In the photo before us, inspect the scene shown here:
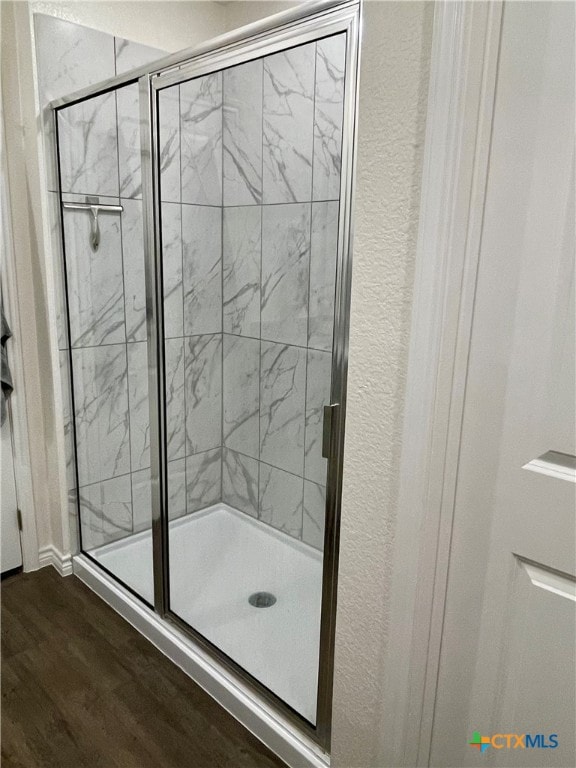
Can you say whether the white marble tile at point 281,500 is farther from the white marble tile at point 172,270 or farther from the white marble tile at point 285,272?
the white marble tile at point 172,270

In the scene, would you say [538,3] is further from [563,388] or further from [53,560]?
[53,560]

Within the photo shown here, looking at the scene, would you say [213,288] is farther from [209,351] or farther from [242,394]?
[242,394]

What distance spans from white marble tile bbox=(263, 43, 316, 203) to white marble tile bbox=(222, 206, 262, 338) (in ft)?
0.49

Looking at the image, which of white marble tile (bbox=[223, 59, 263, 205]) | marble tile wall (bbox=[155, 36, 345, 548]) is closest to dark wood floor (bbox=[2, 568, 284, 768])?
marble tile wall (bbox=[155, 36, 345, 548])

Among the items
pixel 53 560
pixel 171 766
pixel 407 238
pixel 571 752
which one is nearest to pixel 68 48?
pixel 407 238

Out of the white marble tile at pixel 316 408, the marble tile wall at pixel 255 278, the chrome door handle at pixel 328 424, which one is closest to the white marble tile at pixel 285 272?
the marble tile wall at pixel 255 278

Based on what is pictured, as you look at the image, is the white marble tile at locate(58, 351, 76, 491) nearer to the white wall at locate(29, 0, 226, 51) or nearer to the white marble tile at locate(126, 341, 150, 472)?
the white marble tile at locate(126, 341, 150, 472)

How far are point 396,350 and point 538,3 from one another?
0.57 meters

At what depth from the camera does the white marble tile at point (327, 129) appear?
6.08 ft

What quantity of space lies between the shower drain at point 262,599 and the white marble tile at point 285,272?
0.98 metres

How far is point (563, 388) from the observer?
897 mm

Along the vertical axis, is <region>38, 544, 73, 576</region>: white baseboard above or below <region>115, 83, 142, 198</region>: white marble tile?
below

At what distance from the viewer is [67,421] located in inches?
87.6

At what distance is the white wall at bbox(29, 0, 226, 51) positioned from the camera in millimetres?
2008
